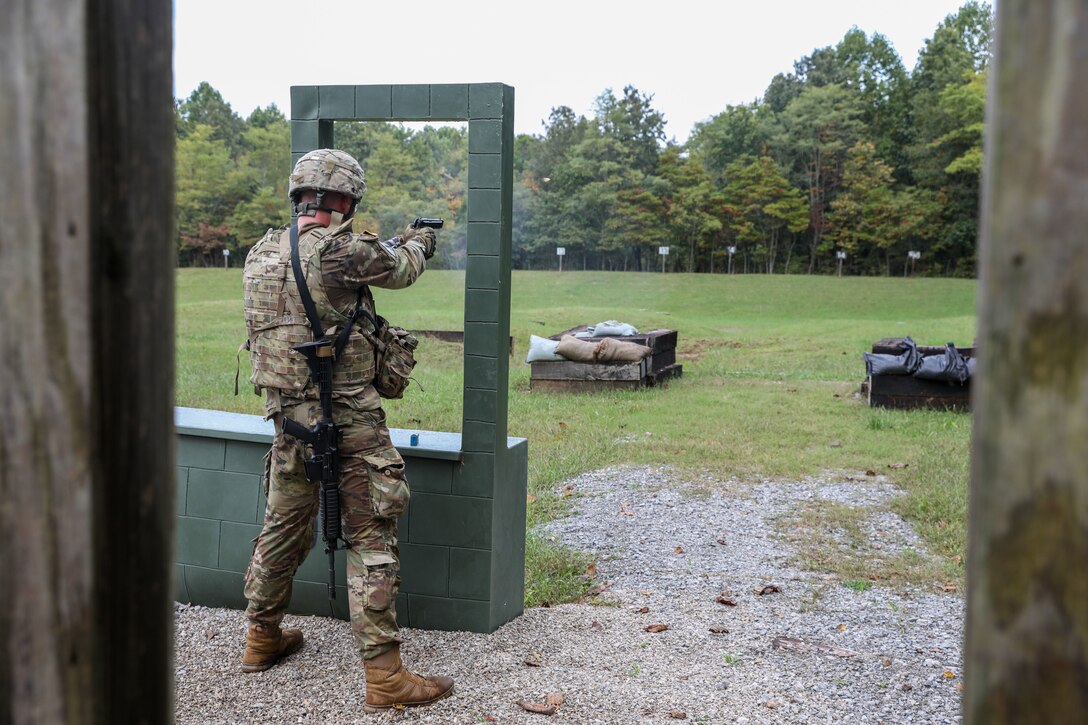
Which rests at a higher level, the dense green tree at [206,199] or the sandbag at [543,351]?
the dense green tree at [206,199]

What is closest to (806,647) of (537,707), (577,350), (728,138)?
(537,707)

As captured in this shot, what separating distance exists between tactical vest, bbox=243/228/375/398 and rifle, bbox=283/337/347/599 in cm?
4

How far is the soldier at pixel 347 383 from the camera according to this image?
11.2 ft

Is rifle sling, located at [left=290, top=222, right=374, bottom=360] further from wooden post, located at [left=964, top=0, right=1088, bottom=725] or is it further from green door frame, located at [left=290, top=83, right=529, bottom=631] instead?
wooden post, located at [left=964, top=0, right=1088, bottom=725]

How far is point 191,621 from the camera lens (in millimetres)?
4238

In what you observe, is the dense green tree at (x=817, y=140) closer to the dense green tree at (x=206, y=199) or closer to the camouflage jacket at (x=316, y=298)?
the dense green tree at (x=206, y=199)

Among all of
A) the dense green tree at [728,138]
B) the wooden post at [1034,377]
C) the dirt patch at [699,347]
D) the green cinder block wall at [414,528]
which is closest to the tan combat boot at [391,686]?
the green cinder block wall at [414,528]

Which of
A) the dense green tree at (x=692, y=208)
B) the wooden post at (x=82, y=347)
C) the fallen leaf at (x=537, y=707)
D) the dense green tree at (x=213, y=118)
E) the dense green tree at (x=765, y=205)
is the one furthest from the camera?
the dense green tree at (x=765, y=205)

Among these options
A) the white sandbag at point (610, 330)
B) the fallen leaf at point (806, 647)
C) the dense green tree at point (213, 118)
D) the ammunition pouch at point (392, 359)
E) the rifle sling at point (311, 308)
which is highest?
the dense green tree at point (213, 118)

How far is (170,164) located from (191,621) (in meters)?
3.63

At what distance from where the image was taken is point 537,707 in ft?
11.2

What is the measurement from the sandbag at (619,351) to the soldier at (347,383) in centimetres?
739

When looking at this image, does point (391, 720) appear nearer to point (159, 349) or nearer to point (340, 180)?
point (340, 180)

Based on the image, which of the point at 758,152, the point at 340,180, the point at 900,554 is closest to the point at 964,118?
the point at 758,152
